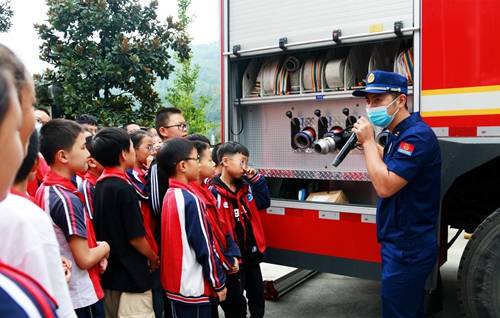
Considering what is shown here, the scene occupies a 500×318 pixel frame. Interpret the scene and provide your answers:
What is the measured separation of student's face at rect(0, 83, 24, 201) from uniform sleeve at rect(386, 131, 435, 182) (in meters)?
2.10

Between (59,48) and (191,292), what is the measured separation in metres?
6.33

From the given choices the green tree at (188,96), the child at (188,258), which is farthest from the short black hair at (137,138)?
the green tree at (188,96)

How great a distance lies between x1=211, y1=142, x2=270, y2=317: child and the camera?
3545mm

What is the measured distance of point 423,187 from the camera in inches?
104

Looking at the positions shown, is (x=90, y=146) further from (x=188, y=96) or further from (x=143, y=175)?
(x=188, y=96)

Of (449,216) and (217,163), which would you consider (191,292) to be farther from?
(449,216)

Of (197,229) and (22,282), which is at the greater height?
(22,282)

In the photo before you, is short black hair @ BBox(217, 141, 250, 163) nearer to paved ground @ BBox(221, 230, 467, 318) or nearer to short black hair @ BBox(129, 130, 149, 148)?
short black hair @ BBox(129, 130, 149, 148)

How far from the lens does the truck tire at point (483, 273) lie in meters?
2.84

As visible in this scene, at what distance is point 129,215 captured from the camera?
276cm

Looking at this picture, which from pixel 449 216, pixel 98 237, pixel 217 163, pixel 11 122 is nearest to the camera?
pixel 11 122

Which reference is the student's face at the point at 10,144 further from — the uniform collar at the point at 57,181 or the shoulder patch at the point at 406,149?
the shoulder patch at the point at 406,149

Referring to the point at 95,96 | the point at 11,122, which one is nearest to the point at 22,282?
the point at 11,122

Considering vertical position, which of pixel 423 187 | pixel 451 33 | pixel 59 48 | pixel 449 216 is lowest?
pixel 449 216
